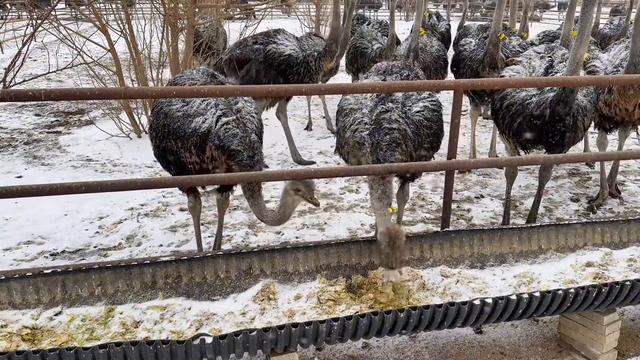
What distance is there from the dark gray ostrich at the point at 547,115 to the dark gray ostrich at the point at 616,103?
0.85ft

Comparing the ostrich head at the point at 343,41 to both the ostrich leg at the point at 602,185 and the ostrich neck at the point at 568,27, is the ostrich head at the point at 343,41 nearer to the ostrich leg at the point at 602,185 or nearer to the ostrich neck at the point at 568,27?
the ostrich neck at the point at 568,27

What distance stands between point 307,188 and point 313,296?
2.60 ft

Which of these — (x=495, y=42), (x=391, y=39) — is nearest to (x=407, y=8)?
(x=391, y=39)

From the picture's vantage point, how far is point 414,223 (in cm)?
424

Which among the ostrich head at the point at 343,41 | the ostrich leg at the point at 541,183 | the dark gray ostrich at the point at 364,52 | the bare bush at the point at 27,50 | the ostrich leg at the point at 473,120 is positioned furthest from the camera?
the dark gray ostrich at the point at 364,52

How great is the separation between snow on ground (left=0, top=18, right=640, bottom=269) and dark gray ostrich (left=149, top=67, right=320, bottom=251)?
2.19ft

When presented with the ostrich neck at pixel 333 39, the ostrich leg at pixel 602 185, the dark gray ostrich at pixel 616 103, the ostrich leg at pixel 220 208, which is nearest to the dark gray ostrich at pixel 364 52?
the ostrich neck at pixel 333 39

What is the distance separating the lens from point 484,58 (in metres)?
5.36

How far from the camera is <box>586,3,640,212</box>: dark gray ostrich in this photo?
382 centimetres

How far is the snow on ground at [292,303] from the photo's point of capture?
7.85ft

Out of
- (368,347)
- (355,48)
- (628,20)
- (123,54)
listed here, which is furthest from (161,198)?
(123,54)

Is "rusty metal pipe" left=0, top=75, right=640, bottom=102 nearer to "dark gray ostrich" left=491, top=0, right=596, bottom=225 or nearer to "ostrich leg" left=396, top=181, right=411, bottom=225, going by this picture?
"dark gray ostrich" left=491, top=0, right=596, bottom=225

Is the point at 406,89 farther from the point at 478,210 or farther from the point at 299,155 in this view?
the point at 299,155

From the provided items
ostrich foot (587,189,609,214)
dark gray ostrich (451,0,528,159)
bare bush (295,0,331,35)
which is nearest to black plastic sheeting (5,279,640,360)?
ostrich foot (587,189,609,214)
